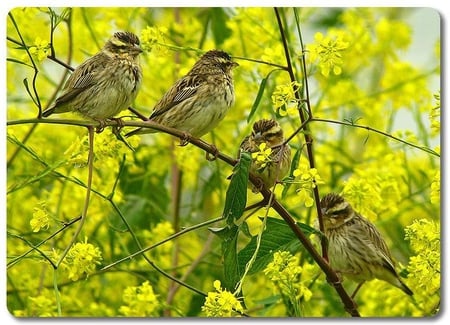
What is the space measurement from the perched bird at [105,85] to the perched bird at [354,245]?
25.1 inches

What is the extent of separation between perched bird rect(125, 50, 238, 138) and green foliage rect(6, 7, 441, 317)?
0.09 meters

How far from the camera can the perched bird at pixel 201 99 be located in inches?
94.1

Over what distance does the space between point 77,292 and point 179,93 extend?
2.26ft

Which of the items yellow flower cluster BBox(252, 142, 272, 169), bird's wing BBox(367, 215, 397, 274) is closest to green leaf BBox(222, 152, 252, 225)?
yellow flower cluster BBox(252, 142, 272, 169)

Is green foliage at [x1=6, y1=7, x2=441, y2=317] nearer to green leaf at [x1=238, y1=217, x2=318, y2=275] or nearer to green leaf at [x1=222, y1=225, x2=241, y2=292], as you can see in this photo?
green leaf at [x1=238, y1=217, x2=318, y2=275]

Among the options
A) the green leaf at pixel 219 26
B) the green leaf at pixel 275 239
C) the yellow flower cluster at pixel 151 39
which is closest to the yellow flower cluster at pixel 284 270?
the green leaf at pixel 275 239

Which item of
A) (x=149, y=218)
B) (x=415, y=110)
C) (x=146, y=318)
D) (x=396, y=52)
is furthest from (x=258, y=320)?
(x=396, y=52)

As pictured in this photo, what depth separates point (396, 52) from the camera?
3219 millimetres

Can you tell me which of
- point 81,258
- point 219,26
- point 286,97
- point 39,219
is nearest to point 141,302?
point 81,258

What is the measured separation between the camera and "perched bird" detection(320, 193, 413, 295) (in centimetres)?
263

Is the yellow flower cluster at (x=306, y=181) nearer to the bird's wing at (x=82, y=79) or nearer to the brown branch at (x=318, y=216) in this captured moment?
the brown branch at (x=318, y=216)

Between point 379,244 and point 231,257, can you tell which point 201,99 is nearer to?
point 231,257

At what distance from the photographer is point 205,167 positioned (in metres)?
3.05
